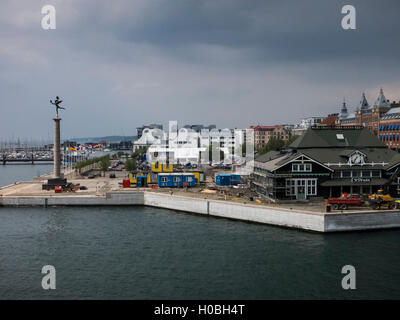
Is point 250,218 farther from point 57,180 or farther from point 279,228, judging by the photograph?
point 57,180

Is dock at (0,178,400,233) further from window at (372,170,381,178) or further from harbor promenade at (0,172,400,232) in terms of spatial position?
window at (372,170,381,178)

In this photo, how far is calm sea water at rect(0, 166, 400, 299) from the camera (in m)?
29.3

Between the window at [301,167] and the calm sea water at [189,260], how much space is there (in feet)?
34.1

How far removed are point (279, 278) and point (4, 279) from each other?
2370cm

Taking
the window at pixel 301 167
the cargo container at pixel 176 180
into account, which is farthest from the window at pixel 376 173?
the cargo container at pixel 176 180

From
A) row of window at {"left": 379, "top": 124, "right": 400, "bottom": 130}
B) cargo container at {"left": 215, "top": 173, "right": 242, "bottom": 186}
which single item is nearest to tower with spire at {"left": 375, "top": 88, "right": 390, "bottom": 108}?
row of window at {"left": 379, "top": 124, "right": 400, "bottom": 130}

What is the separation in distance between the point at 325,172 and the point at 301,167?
3.84m

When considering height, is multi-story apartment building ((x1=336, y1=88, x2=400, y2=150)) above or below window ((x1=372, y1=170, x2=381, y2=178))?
above

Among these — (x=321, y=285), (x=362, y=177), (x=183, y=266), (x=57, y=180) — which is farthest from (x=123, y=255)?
(x=57, y=180)

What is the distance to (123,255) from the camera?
1478 inches

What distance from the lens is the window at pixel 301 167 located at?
176ft

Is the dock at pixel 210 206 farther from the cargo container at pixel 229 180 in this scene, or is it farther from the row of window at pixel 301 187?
the cargo container at pixel 229 180

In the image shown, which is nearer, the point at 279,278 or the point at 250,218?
the point at 279,278

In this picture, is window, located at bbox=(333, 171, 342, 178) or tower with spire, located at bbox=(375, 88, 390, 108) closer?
window, located at bbox=(333, 171, 342, 178)
